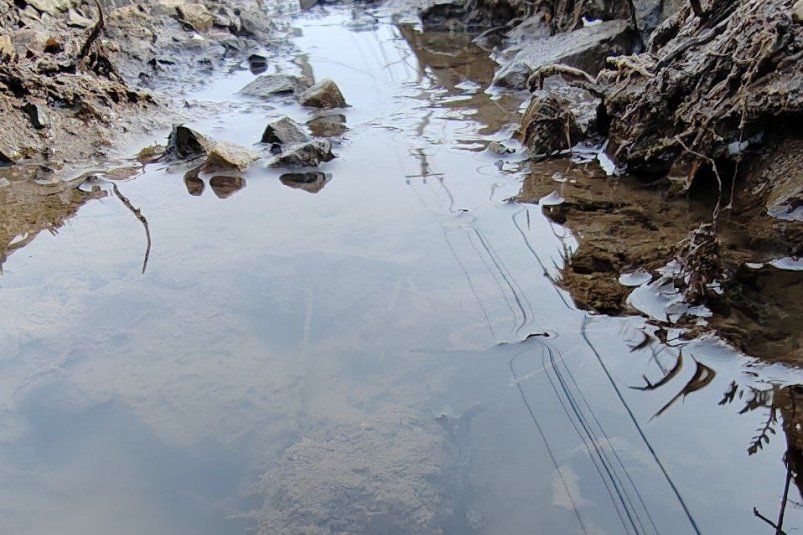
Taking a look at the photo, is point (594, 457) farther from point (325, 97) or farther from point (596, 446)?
point (325, 97)

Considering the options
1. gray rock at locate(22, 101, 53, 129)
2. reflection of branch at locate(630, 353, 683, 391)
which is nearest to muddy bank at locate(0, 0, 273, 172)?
gray rock at locate(22, 101, 53, 129)

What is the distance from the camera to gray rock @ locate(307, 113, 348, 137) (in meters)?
4.94

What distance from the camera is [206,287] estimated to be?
9.64 ft

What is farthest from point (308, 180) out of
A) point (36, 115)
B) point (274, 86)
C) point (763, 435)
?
point (763, 435)

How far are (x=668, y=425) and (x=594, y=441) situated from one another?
8.7 inches

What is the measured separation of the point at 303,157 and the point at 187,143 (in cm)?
76

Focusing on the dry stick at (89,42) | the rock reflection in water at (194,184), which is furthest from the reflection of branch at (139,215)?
the dry stick at (89,42)

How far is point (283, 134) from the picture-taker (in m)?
4.62

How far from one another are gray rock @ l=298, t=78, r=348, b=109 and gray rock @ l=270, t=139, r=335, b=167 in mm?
1269

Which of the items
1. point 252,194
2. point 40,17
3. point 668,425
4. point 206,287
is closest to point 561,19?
point 252,194

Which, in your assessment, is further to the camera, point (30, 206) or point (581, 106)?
point (581, 106)

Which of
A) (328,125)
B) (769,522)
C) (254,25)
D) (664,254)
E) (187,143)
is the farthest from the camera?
(254,25)

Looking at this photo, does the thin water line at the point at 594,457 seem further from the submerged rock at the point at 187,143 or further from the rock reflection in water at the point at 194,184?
the submerged rock at the point at 187,143

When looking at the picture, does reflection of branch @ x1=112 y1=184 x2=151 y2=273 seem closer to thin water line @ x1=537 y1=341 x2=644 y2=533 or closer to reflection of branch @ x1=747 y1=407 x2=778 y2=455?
thin water line @ x1=537 y1=341 x2=644 y2=533
